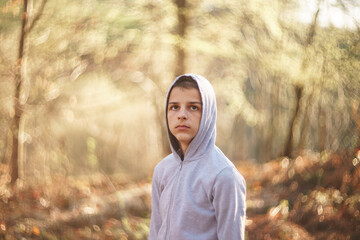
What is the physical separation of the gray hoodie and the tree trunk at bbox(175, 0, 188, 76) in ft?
15.8

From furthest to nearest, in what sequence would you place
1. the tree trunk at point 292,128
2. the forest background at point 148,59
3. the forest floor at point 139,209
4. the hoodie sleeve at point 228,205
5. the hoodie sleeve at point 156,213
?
the tree trunk at point 292,128 < the forest background at point 148,59 < the forest floor at point 139,209 < the hoodie sleeve at point 156,213 < the hoodie sleeve at point 228,205

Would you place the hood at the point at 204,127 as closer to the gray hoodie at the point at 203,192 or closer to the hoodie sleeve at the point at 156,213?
the gray hoodie at the point at 203,192

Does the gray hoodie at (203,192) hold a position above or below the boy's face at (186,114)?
below

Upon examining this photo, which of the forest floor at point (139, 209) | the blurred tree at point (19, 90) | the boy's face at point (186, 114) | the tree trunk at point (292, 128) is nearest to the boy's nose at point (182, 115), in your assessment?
the boy's face at point (186, 114)

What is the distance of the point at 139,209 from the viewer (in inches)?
252

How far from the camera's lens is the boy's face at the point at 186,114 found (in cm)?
216

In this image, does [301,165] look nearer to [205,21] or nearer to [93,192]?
[205,21]

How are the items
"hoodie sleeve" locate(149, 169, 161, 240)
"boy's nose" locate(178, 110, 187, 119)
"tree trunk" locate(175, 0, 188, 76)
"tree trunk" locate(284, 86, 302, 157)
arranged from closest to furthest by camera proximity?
"boy's nose" locate(178, 110, 187, 119) → "hoodie sleeve" locate(149, 169, 161, 240) → "tree trunk" locate(175, 0, 188, 76) → "tree trunk" locate(284, 86, 302, 157)

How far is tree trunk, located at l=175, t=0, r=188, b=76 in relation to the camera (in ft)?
23.1

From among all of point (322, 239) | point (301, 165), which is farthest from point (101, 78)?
point (322, 239)

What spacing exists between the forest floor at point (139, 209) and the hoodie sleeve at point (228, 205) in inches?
130

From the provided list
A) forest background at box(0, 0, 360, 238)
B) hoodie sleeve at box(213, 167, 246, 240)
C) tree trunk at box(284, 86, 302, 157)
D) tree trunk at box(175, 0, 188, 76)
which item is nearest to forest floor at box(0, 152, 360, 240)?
forest background at box(0, 0, 360, 238)

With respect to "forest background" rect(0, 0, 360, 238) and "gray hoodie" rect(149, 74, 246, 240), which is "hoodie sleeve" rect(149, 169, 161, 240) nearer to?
"gray hoodie" rect(149, 74, 246, 240)

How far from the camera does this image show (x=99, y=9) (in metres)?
6.61
